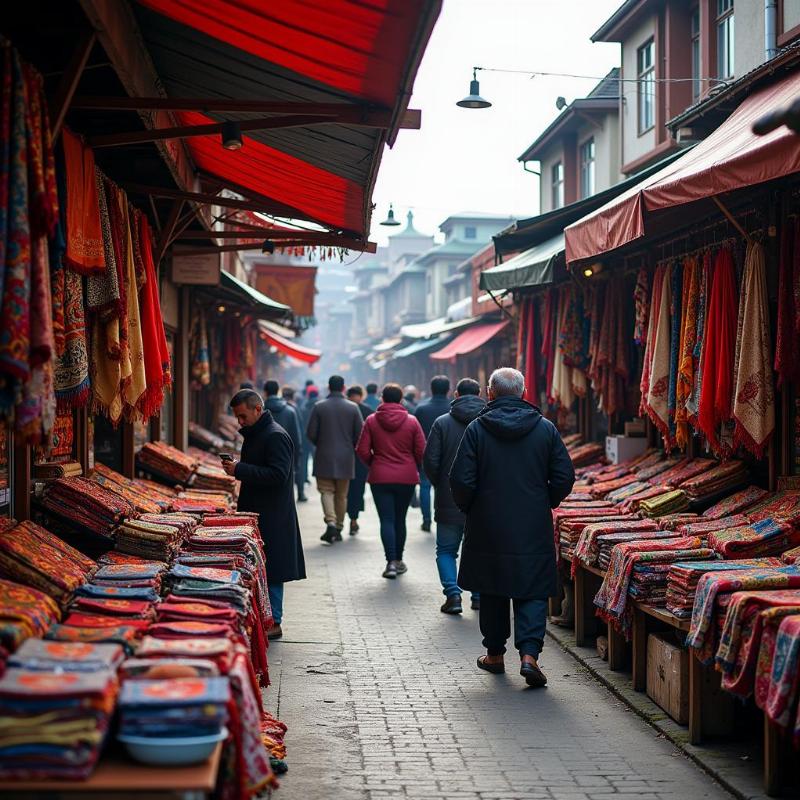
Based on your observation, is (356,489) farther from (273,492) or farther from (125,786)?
(125,786)

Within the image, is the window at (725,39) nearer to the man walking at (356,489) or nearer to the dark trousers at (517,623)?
the man walking at (356,489)

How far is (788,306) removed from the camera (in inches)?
271

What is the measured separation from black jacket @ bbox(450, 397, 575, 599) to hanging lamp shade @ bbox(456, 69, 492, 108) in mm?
8840

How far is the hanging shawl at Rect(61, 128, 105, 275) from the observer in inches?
214

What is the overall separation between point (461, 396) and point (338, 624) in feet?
7.72

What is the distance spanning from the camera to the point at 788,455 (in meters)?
7.42

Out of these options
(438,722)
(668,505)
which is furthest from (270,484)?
(668,505)

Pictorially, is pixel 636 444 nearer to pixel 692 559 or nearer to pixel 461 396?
pixel 461 396

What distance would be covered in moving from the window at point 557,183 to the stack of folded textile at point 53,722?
71.3 ft

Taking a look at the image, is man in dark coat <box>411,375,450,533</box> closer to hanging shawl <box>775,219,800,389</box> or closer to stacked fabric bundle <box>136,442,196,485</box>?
stacked fabric bundle <box>136,442,196,485</box>

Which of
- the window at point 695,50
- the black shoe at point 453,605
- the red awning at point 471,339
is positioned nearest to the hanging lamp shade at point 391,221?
the red awning at point 471,339

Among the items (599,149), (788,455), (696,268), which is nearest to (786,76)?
(696,268)

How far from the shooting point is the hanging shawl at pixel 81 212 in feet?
17.8

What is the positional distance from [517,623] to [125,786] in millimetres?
4545
